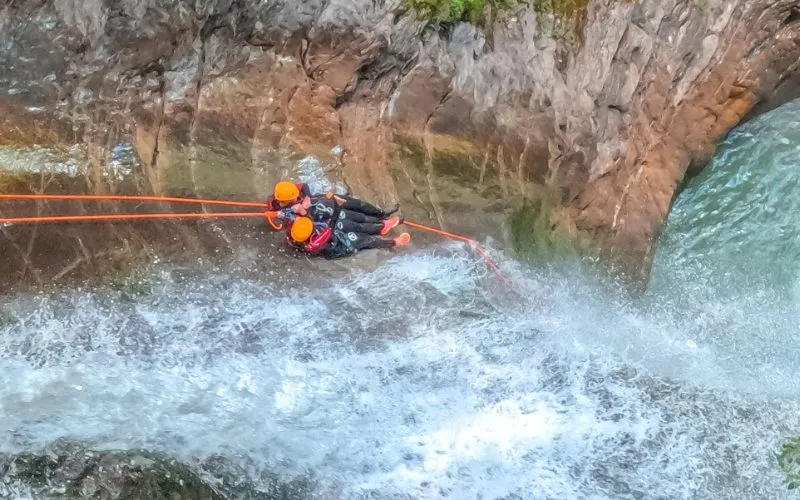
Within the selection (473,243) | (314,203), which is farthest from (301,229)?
(473,243)

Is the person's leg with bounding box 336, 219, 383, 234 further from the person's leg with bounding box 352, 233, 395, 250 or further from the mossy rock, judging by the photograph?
the mossy rock

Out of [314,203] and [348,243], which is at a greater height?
[314,203]

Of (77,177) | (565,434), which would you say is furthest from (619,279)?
(77,177)

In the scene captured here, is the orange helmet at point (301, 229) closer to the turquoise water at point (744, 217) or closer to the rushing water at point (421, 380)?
the rushing water at point (421, 380)

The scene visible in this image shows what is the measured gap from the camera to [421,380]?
6.50 m

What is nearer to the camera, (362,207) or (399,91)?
(362,207)

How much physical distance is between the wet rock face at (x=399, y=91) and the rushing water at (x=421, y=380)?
1089 mm

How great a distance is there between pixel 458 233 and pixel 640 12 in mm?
3346

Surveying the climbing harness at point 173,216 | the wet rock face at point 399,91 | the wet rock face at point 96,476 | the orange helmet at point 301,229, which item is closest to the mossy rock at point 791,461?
the wet rock face at point 399,91

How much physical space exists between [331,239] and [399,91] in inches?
72.5

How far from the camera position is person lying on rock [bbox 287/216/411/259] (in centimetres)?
671

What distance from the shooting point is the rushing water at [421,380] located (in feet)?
18.9

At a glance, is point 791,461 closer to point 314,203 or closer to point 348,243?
point 348,243

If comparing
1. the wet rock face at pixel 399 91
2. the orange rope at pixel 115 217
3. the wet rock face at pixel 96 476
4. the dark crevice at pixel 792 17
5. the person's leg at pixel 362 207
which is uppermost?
the dark crevice at pixel 792 17
